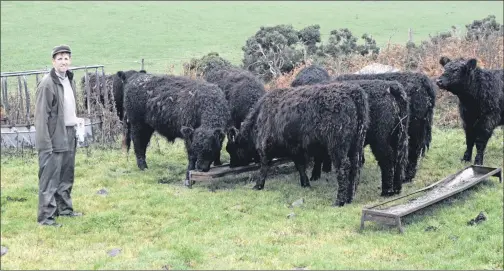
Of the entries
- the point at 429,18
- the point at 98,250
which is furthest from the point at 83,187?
the point at 429,18

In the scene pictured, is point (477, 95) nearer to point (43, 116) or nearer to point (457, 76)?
point (457, 76)

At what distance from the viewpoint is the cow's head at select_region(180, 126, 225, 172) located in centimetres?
1138

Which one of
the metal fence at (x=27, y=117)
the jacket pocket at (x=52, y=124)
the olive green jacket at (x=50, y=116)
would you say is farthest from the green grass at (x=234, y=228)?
the metal fence at (x=27, y=117)

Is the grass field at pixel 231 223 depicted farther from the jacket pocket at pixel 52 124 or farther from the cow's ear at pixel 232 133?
the jacket pocket at pixel 52 124

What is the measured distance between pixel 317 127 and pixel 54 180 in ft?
14.5

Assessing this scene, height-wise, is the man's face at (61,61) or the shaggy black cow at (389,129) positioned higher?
the man's face at (61,61)

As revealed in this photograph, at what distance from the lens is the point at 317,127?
33.6 feet

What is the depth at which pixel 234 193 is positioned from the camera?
10.9 meters

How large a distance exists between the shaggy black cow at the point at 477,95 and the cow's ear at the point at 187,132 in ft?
18.5

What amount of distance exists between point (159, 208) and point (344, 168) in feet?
10.5

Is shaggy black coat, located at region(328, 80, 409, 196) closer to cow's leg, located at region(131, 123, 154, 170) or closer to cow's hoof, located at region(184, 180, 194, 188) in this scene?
cow's hoof, located at region(184, 180, 194, 188)

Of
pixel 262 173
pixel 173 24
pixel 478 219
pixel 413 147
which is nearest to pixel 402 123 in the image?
pixel 413 147

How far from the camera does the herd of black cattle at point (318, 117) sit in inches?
400

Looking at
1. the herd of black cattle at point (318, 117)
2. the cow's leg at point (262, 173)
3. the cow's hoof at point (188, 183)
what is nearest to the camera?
the herd of black cattle at point (318, 117)
